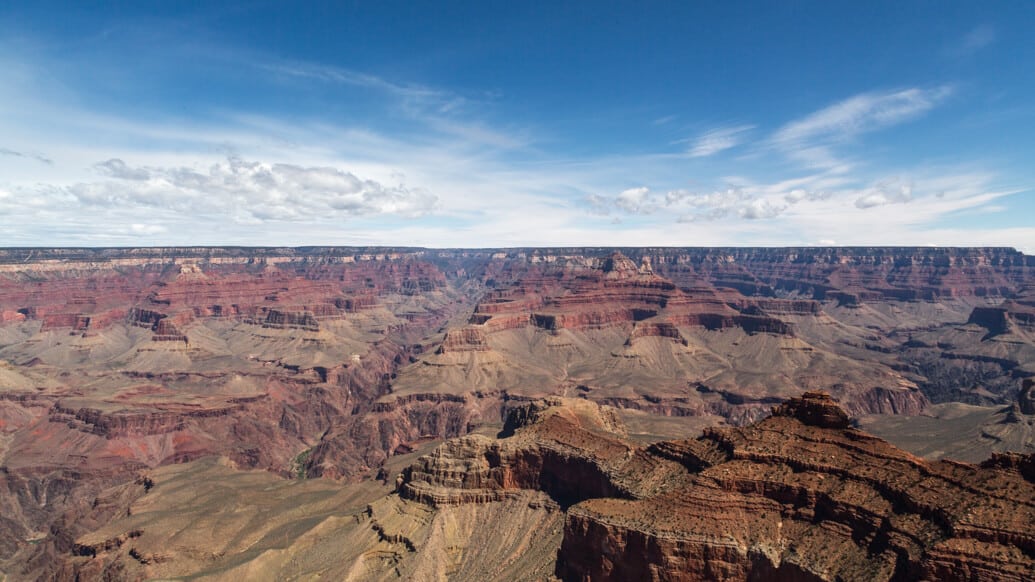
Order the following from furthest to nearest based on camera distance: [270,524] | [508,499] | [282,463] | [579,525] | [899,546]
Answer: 1. [282,463]
2. [270,524]
3. [508,499]
4. [579,525]
5. [899,546]

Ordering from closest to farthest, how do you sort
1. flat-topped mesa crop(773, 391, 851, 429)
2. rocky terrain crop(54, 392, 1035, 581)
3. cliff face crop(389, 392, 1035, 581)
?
cliff face crop(389, 392, 1035, 581) → rocky terrain crop(54, 392, 1035, 581) → flat-topped mesa crop(773, 391, 851, 429)

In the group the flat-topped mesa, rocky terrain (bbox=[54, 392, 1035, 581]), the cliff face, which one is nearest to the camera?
the cliff face

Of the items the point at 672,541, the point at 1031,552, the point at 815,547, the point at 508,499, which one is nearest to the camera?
the point at 1031,552

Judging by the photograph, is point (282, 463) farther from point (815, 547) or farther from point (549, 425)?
point (815, 547)

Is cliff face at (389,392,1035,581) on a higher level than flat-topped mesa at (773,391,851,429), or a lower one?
lower

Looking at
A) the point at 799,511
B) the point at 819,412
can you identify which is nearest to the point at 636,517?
the point at 799,511

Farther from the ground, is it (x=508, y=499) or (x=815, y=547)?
(x=815, y=547)

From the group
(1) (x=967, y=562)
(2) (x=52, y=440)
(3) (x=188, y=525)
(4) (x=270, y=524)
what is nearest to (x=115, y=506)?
(3) (x=188, y=525)

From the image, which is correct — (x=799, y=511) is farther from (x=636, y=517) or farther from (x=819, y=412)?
(x=636, y=517)
